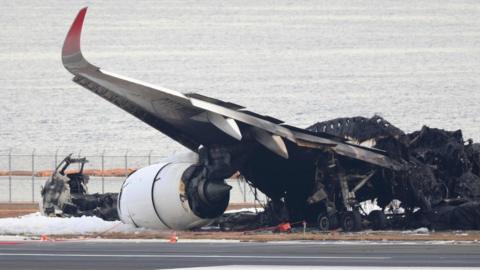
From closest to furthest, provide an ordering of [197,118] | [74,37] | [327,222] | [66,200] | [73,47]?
[74,37], [73,47], [197,118], [327,222], [66,200]

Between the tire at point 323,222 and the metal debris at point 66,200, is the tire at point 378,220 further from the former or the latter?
the metal debris at point 66,200

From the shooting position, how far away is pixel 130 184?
1784 inches

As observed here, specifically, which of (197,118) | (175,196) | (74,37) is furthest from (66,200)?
(74,37)

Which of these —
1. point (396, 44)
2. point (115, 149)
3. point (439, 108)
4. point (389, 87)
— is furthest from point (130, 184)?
point (396, 44)

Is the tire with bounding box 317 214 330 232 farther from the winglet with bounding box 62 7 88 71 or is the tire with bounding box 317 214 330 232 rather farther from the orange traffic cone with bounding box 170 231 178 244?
the winglet with bounding box 62 7 88 71

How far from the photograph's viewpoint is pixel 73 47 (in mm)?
38906

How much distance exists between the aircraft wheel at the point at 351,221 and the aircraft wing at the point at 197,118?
182cm

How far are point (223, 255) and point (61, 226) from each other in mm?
13897

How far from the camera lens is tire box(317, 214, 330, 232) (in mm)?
43125

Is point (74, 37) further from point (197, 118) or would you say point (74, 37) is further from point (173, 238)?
point (173, 238)

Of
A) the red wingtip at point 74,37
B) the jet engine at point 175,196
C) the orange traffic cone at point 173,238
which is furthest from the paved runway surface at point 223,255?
the red wingtip at point 74,37

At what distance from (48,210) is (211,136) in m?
12.4

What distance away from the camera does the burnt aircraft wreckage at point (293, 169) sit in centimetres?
4206

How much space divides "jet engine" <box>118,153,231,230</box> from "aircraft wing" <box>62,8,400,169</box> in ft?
3.82
